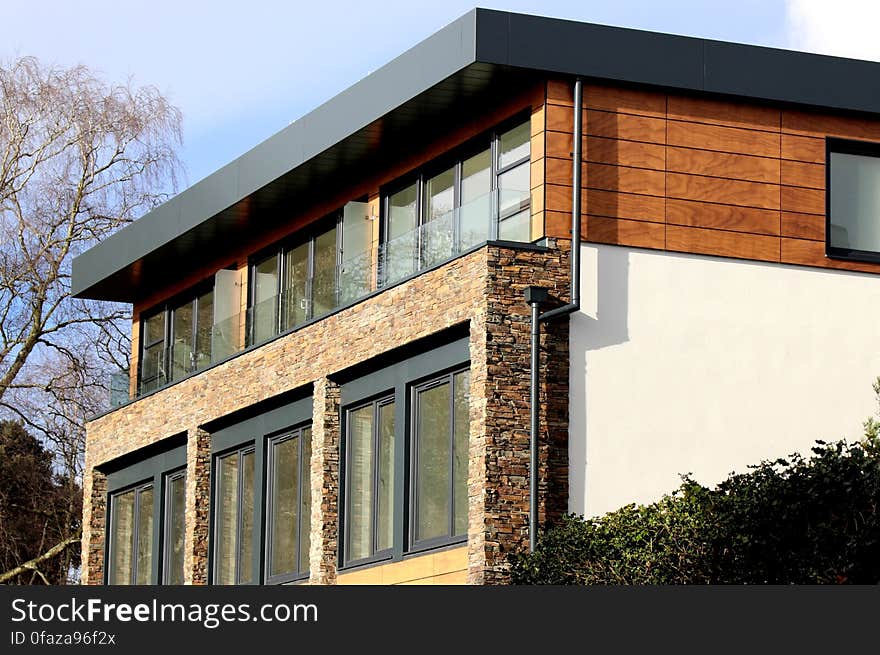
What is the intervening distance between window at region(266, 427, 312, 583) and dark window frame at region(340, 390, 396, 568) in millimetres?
1371

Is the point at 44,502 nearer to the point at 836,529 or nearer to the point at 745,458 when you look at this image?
the point at 745,458

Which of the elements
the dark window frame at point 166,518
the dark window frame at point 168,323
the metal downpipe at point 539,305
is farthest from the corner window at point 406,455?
the dark window frame at point 166,518

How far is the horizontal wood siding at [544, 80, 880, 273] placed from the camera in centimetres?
2298

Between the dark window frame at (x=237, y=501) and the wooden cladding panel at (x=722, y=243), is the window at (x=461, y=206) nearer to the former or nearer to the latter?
the wooden cladding panel at (x=722, y=243)

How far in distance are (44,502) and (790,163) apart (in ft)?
93.5

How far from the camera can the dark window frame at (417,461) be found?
2322 cm

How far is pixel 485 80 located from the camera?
76.9 feet

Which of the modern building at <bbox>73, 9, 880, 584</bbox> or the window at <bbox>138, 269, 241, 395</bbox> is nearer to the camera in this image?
the modern building at <bbox>73, 9, 880, 584</bbox>

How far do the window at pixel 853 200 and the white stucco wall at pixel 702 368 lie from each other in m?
0.59

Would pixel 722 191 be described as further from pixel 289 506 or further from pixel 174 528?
pixel 174 528

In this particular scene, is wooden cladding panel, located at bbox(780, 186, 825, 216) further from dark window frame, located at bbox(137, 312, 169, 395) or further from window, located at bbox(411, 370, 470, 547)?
dark window frame, located at bbox(137, 312, 169, 395)

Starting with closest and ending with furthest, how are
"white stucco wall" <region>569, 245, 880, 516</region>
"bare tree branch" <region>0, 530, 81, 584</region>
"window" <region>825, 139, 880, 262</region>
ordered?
"white stucco wall" <region>569, 245, 880, 516</region>
"window" <region>825, 139, 880, 262</region>
"bare tree branch" <region>0, 530, 81, 584</region>

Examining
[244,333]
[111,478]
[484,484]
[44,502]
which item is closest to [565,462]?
[484,484]

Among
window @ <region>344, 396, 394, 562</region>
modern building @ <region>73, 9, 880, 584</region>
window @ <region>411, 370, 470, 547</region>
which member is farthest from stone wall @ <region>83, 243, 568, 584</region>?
window @ <region>411, 370, 470, 547</region>
